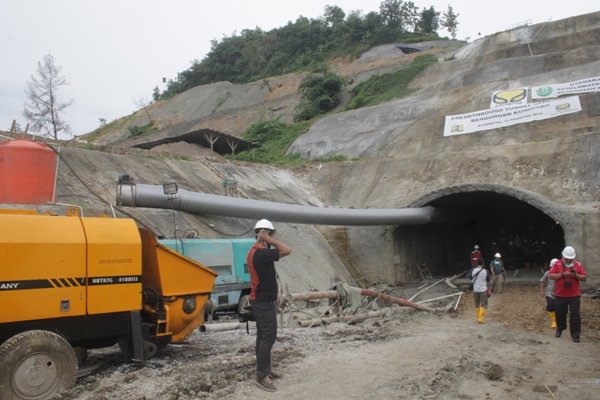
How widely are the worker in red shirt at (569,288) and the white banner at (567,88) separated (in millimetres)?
17851

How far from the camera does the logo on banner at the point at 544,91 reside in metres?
24.8

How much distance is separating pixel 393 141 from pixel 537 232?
8657 mm

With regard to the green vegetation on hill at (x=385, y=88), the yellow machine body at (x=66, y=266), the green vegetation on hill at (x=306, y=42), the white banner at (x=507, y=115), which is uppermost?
the green vegetation on hill at (x=306, y=42)

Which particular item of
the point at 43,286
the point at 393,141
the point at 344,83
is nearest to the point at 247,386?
the point at 43,286

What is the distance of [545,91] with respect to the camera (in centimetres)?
2500

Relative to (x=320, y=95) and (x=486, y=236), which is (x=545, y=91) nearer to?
(x=486, y=236)

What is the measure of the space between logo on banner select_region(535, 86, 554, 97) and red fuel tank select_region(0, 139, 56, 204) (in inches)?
914

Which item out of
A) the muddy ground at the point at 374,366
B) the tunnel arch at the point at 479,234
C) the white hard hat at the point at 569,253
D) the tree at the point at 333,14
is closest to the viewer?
the muddy ground at the point at 374,366

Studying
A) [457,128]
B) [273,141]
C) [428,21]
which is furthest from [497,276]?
[428,21]

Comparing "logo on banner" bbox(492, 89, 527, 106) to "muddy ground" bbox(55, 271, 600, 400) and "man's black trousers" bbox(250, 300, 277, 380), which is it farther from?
"man's black trousers" bbox(250, 300, 277, 380)

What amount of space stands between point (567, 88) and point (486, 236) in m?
8.35

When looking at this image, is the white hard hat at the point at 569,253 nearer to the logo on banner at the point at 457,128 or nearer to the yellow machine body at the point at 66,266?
the yellow machine body at the point at 66,266

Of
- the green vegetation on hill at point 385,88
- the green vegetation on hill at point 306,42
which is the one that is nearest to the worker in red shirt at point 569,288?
the green vegetation on hill at point 385,88

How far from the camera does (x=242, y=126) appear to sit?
43.9 m
